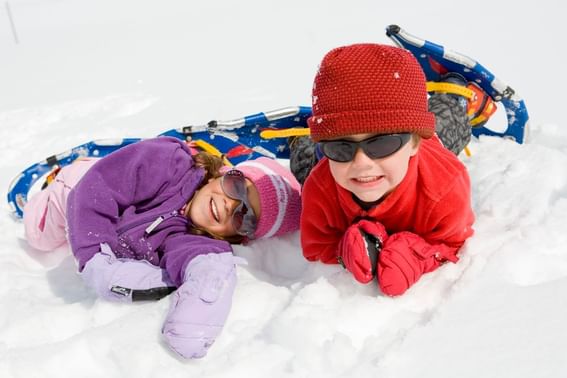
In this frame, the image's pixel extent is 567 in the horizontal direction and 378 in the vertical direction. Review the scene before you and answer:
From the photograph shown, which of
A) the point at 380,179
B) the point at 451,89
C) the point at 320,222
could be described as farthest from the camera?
the point at 451,89

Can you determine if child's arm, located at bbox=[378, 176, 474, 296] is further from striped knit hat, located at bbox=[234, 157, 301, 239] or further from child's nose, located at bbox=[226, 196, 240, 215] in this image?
child's nose, located at bbox=[226, 196, 240, 215]

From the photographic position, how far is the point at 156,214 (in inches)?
86.0

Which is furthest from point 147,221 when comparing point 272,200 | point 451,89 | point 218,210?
point 451,89

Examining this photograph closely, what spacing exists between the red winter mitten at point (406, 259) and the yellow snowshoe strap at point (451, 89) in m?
1.03

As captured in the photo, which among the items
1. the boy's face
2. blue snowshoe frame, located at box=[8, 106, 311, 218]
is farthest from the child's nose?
the boy's face

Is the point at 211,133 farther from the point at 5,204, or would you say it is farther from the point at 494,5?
the point at 494,5

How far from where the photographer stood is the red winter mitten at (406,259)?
60.0 inches

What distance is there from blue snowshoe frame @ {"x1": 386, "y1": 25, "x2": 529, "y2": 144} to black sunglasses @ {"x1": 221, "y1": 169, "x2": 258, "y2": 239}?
1057 millimetres

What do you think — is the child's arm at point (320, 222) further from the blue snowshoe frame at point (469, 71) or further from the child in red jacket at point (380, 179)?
the blue snowshoe frame at point (469, 71)

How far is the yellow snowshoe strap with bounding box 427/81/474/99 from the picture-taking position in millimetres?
2426

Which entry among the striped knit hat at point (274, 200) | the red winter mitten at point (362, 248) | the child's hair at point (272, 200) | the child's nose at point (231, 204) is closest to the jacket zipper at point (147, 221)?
the child's hair at point (272, 200)

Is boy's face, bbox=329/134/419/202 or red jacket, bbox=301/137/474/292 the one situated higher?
boy's face, bbox=329/134/419/202

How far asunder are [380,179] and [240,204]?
81 centimetres

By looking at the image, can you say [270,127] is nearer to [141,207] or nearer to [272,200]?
[272,200]
